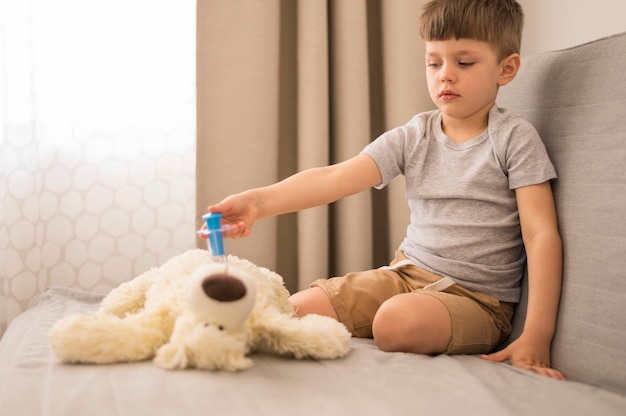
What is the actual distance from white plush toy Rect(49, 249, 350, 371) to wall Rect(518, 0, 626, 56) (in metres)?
1.04

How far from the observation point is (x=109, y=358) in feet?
2.81

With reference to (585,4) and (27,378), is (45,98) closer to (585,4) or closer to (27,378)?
(27,378)

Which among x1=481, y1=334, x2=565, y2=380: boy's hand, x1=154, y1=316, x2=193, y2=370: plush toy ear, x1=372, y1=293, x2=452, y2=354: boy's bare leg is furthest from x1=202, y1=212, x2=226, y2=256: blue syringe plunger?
x1=481, y1=334, x2=565, y2=380: boy's hand

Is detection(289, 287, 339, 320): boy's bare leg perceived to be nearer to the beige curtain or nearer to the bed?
the bed

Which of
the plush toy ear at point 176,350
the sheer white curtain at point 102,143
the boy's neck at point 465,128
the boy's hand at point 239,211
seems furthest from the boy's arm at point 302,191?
the sheer white curtain at point 102,143

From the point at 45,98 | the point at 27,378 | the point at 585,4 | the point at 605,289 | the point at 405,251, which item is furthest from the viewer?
the point at 45,98

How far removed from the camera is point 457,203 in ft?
4.23

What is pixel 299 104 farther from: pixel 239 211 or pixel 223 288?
pixel 223 288

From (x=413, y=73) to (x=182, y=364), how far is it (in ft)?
4.02

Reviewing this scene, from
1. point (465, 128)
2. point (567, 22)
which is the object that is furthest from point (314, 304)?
point (567, 22)

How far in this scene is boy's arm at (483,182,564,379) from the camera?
3.48ft

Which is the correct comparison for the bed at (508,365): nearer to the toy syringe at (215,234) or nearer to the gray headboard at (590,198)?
the gray headboard at (590,198)

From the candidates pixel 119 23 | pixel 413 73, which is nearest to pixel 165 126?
pixel 119 23

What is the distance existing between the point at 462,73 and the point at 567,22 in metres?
0.57
